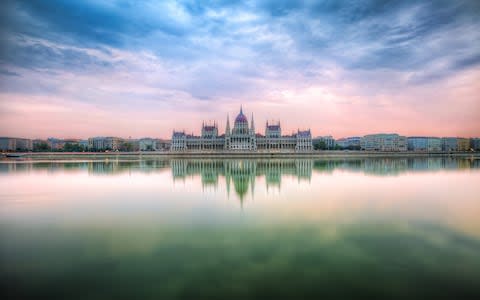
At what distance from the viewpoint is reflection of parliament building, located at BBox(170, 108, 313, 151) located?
325 feet

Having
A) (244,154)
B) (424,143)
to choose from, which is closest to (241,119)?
(244,154)

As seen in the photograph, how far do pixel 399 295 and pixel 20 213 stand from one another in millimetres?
14128

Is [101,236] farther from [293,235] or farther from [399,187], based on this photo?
[399,187]

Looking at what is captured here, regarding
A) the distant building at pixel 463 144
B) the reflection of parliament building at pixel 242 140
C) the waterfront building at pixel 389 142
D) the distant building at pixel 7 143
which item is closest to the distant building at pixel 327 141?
the reflection of parliament building at pixel 242 140

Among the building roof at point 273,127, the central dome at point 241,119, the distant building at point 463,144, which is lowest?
the distant building at point 463,144

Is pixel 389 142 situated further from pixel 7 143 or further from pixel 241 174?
pixel 7 143

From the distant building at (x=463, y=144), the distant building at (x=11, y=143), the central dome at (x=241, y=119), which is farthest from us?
the distant building at (x=463, y=144)

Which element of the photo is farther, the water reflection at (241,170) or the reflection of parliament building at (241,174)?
the water reflection at (241,170)

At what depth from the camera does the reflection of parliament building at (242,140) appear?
325 ft

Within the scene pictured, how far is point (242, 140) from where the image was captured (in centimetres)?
9888

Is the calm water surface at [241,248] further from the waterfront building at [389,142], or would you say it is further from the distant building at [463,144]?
the distant building at [463,144]

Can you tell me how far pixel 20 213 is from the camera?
12156 mm

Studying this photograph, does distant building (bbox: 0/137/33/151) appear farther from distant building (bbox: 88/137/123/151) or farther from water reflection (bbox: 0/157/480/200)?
water reflection (bbox: 0/157/480/200)

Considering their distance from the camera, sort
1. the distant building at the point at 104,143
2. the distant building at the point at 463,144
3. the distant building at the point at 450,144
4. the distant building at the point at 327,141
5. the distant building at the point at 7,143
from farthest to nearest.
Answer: the distant building at the point at 450,144 → the distant building at the point at 104,143 → the distant building at the point at 463,144 → the distant building at the point at 7,143 → the distant building at the point at 327,141
